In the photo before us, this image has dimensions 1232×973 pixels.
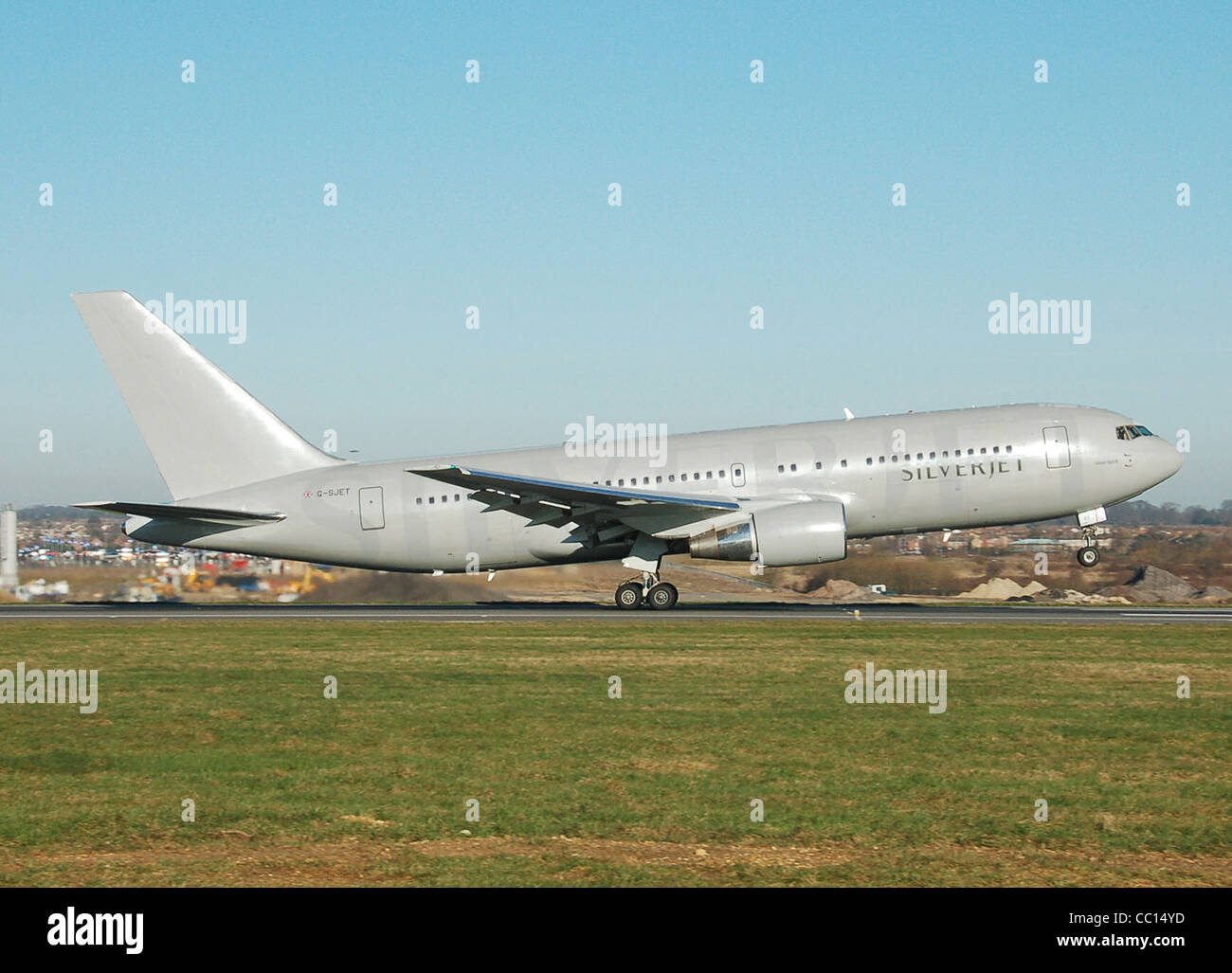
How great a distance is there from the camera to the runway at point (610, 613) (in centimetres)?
3244

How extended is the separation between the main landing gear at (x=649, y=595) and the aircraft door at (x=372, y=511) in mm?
7252

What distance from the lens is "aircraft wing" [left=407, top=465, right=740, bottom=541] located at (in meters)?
32.4

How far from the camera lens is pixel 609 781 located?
40.5 feet

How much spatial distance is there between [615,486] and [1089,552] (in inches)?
520

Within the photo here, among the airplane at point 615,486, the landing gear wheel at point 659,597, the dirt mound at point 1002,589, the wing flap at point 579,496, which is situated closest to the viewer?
the wing flap at point 579,496

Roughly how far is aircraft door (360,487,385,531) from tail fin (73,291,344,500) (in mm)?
2507

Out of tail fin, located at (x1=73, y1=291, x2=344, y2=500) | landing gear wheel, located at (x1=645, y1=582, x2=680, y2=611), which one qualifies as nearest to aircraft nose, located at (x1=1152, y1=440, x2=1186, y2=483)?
landing gear wheel, located at (x1=645, y1=582, x2=680, y2=611)

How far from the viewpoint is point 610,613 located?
113 ft

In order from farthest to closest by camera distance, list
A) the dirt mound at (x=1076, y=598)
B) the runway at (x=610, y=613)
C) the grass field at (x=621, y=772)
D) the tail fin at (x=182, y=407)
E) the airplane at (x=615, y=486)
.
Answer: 1. the dirt mound at (x=1076, y=598)
2. the tail fin at (x=182, y=407)
3. the airplane at (x=615, y=486)
4. the runway at (x=610, y=613)
5. the grass field at (x=621, y=772)

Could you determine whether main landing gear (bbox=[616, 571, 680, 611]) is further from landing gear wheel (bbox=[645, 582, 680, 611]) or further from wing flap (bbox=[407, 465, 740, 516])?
wing flap (bbox=[407, 465, 740, 516])

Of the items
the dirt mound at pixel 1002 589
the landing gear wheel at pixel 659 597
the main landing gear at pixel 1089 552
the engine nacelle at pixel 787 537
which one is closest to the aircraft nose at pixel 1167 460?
the main landing gear at pixel 1089 552

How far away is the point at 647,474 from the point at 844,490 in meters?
5.58

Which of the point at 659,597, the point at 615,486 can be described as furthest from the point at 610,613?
the point at 615,486

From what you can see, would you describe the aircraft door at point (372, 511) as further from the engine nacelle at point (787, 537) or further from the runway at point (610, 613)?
the engine nacelle at point (787, 537)
